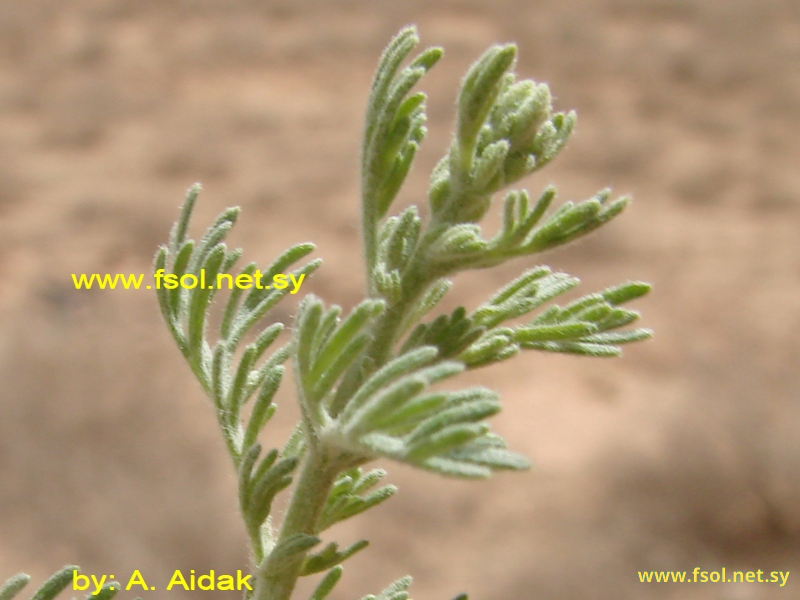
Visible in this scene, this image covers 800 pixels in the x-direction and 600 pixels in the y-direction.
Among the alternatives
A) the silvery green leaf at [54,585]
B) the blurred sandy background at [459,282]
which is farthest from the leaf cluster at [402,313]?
the blurred sandy background at [459,282]

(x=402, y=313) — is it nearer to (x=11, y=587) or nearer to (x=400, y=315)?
(x=400, y=315)

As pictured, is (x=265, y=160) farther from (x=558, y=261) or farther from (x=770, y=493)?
(x=770, y=493)

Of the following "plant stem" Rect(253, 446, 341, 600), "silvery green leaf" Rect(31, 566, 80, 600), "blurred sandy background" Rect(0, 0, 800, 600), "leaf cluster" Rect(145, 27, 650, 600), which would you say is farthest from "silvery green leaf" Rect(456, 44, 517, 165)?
"blurred sandy background" Rect(0, 0, 800, 600)

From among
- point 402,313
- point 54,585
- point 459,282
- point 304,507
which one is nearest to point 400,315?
point 402,313

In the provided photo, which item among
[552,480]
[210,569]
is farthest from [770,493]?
[210,569]

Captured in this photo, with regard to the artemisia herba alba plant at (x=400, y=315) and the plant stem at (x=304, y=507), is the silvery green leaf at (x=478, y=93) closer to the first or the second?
the artemisia herba alba plant at (x=400, y=315)

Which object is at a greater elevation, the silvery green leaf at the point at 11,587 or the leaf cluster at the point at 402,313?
the leaf cluster at the point at 402,313

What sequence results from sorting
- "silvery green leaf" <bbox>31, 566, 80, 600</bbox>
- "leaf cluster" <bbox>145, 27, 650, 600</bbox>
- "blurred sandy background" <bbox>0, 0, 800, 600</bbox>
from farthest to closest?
"blurred sandy background" <bbox>0, 0, 800, 600</bbox>
"silvery green leaf" <bbox>31, 566, 80, 600</bbox>
"leaf cluster" <bbox>145, 27, 650, 600</bbox>

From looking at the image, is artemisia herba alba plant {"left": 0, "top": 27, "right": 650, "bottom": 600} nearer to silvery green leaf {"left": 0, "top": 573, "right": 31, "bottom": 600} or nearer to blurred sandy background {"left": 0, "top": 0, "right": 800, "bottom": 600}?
silvery green leaf {"left": 0, "top": 573, "right": 31, "bottom": 600}
